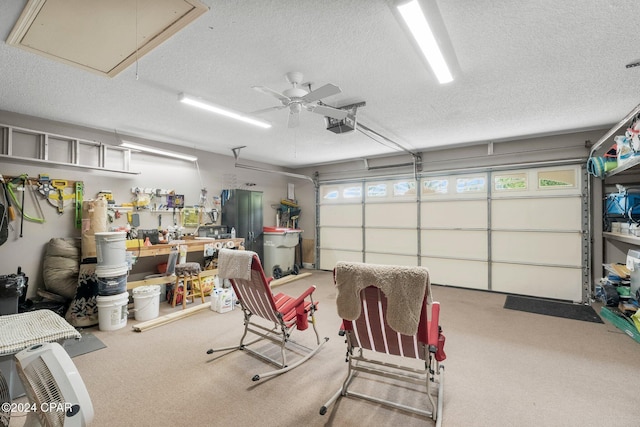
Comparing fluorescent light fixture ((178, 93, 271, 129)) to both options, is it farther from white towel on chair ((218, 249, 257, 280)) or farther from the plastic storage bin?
the plastic storage bin

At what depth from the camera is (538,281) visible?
514cm

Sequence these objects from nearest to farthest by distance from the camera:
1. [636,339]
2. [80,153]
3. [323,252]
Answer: [636,339]
[80,153]
[323,252]

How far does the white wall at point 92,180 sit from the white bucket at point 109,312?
3.79 ft

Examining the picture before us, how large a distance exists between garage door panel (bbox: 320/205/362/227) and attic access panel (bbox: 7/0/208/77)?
18.2ft

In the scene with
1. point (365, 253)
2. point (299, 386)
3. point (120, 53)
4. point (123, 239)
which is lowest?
point (299, 386)

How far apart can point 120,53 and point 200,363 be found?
2849mm

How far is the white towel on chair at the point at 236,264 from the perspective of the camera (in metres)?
2.69

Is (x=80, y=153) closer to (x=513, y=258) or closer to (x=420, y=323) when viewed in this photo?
(x=420, y=323)

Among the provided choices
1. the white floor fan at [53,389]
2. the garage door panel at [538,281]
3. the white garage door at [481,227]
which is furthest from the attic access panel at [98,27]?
the garage door panel at [538,281]

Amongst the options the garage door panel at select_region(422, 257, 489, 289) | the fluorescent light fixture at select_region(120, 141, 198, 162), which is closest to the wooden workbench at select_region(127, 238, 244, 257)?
the fluorescent light fixture at select_region(120, 141, 198, 162)

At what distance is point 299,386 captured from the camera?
2455 mm

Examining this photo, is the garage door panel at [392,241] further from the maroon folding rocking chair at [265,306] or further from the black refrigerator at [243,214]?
the maroon folding rocking chair at [265,306]

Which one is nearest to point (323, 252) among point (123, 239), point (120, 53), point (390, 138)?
point (390, 138)

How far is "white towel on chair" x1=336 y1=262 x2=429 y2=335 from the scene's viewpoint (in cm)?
187
